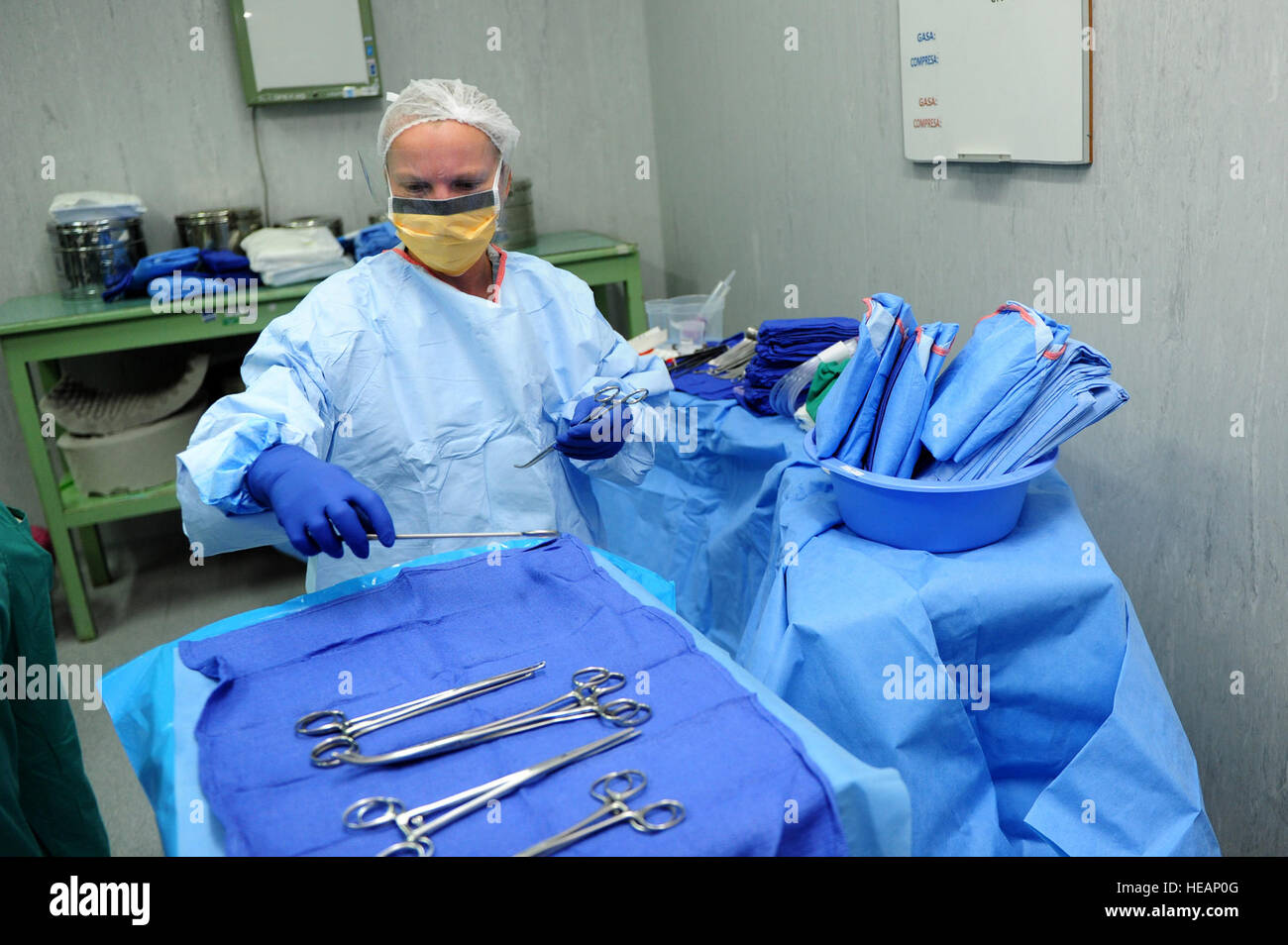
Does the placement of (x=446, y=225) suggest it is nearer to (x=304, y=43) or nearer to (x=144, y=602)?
(x=304, y=43)

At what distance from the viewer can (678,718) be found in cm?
91

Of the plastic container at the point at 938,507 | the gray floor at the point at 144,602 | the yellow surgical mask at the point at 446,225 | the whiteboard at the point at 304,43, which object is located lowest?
the gray floor at the point at 144,602

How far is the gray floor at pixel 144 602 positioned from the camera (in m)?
2.38

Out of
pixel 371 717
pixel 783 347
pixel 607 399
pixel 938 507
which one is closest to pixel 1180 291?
pixel 938 507

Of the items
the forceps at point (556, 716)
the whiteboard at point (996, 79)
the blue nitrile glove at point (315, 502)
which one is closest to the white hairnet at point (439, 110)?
the blue nitrile glove at point (315, 502)

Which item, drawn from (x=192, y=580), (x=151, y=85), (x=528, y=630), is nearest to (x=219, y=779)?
(x=528, y=630)

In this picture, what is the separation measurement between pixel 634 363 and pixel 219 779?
1135mm

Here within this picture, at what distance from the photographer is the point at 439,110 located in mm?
1586

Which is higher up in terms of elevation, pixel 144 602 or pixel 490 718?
pixel 490 718

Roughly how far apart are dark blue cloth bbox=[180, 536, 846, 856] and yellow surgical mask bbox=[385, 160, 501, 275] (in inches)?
22.4

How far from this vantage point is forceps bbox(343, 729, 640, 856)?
0.75 m

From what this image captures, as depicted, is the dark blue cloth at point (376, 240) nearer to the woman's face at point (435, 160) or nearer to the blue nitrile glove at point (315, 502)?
the woman's face at point (435, 160)

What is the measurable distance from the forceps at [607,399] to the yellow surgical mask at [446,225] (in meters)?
0.30

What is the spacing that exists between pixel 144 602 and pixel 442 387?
2.13 m
